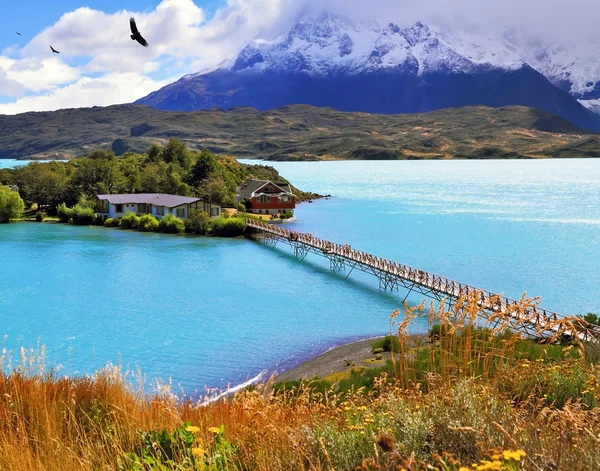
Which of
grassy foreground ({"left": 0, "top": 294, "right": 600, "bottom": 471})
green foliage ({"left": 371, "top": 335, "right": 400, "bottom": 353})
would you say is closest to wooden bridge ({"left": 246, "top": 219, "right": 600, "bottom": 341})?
green foliage ({"left": 371, "top": 335, "right": 400, "bottom": 353})

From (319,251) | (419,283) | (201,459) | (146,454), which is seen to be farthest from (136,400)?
(319,251)

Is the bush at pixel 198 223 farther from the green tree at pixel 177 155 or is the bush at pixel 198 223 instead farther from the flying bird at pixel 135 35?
the flying bird at pixel 135 35

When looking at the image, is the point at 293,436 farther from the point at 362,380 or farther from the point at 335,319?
the point at 335,319

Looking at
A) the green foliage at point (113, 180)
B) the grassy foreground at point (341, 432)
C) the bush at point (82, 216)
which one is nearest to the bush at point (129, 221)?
the bush at point (82, 216)

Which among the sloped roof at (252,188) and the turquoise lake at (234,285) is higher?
the sloped roof at (252,188)

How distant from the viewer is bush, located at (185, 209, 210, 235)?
235ft

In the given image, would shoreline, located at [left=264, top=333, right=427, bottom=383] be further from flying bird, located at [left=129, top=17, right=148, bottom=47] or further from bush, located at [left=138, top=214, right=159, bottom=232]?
bush, located at [left=138, top=214, right=159, bottom=232]

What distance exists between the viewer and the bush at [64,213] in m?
82.1

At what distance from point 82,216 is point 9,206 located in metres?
10.7

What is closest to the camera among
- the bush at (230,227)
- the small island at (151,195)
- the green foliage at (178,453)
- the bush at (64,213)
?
the green foliage at (178,453)

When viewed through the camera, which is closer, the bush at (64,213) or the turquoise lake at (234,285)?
the turquoise lake at (234,285)

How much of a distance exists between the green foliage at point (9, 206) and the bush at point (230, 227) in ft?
107

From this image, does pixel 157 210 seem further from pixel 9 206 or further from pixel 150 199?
pixel 9 206

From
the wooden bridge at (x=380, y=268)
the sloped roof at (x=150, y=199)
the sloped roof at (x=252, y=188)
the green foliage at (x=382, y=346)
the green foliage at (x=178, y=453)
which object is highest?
the sloped roof at (x=252, y=188)
